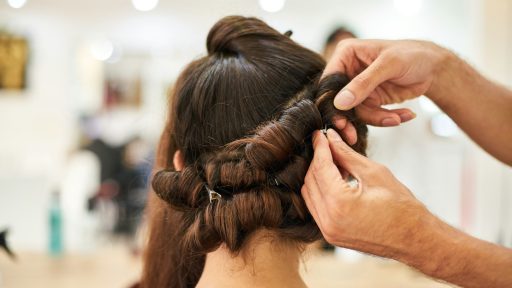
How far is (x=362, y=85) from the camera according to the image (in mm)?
1053

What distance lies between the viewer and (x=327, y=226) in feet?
3.01

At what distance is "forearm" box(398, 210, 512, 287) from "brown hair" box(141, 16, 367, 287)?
197 mm

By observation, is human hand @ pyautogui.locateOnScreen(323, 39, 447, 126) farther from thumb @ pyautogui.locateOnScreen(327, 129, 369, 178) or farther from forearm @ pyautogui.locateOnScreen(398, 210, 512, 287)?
forearm @ pyautogui.locateOnScreen(398, 210, 512, 287)

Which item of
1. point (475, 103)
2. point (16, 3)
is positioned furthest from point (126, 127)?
point (475, 103)

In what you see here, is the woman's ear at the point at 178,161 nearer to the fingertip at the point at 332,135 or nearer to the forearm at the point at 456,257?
the fingertip at the point at 332,135

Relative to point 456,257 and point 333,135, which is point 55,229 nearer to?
point 333,135

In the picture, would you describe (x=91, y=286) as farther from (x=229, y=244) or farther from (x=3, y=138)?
(x=3, y=138)

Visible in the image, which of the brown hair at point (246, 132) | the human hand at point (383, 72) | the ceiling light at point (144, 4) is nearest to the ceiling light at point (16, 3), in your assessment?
the ceiling light at point (144, 4)

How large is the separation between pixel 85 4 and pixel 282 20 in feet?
7.22

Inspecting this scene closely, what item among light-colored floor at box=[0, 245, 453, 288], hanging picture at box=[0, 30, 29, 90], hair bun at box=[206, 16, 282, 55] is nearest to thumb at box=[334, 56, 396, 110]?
hair bun at box=[206, 16, 282, 55]

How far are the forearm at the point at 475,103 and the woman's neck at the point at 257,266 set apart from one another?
627 mm

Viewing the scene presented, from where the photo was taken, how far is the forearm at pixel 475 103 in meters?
1.37

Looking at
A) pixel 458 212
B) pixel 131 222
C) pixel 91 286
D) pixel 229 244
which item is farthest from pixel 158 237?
pixel 131 222

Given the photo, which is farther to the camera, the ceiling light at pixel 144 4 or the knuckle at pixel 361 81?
the ceiling light at pixel 144 4
